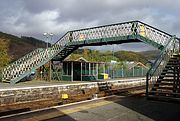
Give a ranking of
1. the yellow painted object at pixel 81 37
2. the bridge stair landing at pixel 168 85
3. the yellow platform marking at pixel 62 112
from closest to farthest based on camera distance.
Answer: the yellow platform marking at pixel 62 112
the bridge stair landing at pixel 168 85
the yellow painted object at pixel 81 37

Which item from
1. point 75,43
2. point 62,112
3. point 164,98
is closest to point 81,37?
point 75,43

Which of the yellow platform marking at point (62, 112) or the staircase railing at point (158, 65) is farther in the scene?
the staircase railing at point (158, 65)

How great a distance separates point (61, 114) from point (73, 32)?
17.5 meters

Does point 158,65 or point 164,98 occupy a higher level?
point 158,65

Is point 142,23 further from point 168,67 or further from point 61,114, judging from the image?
point 61,114

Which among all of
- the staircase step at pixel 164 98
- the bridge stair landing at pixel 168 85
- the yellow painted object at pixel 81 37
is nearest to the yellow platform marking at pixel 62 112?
the staircase step at pixel 164 98

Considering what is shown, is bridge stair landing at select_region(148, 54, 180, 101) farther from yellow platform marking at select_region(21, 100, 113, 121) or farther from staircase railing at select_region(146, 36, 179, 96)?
yellow platform marking at select_region(21, 100, 113, 121)

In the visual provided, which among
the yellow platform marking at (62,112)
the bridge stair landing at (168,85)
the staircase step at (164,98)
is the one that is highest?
the bridge stair landing at (168,85)

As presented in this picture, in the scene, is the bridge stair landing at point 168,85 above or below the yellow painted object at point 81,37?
below

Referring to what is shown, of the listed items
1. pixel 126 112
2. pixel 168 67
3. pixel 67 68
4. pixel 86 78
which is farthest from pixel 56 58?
pixel 126 112

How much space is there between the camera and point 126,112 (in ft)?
33.6

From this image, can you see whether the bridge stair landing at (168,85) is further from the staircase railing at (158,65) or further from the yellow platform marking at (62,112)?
the yellow platform marking at (62,112)

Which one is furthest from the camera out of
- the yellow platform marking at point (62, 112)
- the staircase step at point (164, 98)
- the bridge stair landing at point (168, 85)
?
the bridge stair landing at point (168, 85)

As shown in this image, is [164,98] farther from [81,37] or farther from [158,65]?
[81,37]
